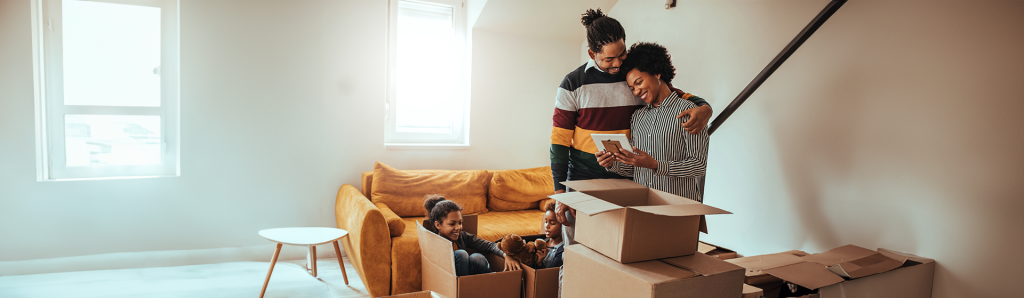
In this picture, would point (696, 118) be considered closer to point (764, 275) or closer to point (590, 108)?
point (590, 108)

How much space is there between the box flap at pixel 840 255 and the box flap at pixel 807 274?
59mm

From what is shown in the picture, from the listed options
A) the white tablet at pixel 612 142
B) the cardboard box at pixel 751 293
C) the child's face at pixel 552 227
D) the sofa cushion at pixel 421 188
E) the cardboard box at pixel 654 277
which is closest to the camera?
the cardboard box at pixel 654 277

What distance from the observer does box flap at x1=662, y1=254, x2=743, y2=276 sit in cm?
113

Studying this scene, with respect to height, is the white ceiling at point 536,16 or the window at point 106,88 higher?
the white ceiling at point 536,16

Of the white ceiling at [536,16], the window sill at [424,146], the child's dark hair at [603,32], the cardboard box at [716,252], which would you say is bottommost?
the cardboard box at [716,252]

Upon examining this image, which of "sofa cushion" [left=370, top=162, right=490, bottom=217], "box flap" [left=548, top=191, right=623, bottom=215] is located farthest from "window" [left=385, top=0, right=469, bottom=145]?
"box flap" [left=548, top=191, right=623, bottom=215]

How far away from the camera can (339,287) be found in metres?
2.59

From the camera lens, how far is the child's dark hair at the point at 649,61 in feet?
5.14

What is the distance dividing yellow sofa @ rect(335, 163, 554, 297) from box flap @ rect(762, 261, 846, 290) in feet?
4.72

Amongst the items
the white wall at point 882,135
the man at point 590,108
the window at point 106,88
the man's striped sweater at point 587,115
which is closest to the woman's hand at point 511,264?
the man at point 590,108

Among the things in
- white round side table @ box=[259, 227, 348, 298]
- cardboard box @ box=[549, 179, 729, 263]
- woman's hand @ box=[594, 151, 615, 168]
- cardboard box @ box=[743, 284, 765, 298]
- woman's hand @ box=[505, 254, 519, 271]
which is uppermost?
woman's hand @ box=[594, 151, 615, 168]

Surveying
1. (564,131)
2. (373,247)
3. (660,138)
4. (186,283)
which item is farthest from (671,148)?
(186,283)

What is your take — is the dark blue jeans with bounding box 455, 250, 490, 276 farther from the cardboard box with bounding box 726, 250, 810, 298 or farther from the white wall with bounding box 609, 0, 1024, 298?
the white wall with bounding box 609, 0, 1024, 298

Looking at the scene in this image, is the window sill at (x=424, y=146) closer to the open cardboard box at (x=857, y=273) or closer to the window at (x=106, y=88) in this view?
the window at (x=106, y=88)
